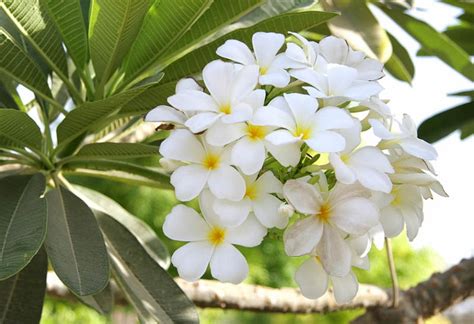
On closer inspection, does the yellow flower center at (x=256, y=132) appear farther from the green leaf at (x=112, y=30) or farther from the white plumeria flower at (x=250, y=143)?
the green leaf at (x=112, y=30)

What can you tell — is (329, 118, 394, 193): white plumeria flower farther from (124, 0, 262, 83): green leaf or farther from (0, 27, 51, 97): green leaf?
(0, 27, 51, 97): green leaf

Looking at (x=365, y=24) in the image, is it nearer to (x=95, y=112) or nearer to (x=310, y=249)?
(x=95, y=112)

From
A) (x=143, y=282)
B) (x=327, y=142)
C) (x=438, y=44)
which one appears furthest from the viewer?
(x=438, y=44)

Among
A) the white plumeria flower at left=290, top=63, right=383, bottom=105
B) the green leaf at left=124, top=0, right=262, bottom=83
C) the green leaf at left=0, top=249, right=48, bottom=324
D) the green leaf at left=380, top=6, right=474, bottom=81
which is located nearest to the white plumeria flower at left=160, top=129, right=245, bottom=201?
the white plumeria flower at left=290, top=63, right=383, bottom=105

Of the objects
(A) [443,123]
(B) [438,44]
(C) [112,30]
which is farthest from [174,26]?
(A) [443,123]

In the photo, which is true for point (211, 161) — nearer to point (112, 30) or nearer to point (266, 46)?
point (266, 46)

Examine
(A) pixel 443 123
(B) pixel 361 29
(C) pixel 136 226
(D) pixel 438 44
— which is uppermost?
(B) pixel 361 29

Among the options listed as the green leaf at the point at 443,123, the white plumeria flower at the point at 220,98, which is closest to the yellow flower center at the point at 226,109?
the white plumeria flower at the point at 220,98
